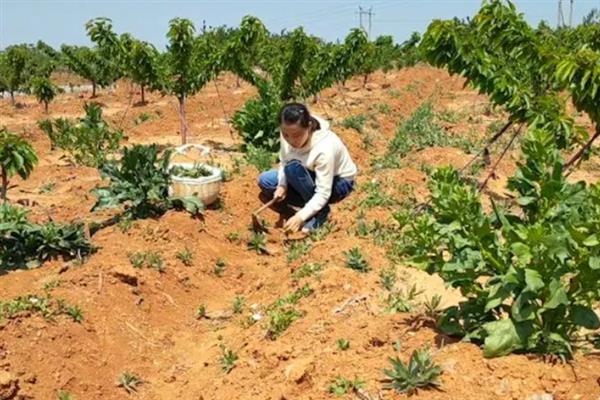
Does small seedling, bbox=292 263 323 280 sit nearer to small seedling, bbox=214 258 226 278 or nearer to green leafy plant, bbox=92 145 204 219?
small seedling, bbox=214 258 226 278

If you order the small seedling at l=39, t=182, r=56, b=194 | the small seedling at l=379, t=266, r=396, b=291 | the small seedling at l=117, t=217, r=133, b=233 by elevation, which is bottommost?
the small seedling at l=39, t=182, r=56, b=194

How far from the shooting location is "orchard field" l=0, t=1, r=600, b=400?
9.36ft

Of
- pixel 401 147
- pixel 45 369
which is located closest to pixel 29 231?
pixel 45 369

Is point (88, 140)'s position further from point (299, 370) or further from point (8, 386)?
point (299, 370)

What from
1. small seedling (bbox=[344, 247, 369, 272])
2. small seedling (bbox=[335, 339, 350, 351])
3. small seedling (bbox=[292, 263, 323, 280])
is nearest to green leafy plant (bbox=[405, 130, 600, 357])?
small seedling (bbox=[335, 339, 350, 351])

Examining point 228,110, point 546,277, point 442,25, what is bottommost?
point 228,110

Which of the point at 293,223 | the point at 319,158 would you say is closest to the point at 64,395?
the point at 293,223

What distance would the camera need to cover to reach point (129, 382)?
13.0ft

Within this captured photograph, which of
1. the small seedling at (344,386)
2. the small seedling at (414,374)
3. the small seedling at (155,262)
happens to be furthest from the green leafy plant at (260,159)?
the small seedling at (414,374)

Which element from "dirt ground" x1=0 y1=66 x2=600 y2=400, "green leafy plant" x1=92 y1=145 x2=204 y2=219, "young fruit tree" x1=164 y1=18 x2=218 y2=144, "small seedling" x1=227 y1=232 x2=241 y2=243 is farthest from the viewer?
"young fruit tree" x1=164 y1=18 x2=218 y2=144

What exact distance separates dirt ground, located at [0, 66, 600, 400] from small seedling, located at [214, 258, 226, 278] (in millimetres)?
50

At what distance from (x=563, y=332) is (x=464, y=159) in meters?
6.44

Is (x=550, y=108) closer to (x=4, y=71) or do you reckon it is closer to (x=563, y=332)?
(x=563, y=332)

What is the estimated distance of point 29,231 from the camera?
17.2 ft
